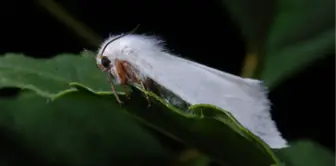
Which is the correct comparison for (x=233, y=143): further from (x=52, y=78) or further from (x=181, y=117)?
(x=52, y=78)

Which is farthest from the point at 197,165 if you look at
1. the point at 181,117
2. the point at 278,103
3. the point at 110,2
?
the point at 110,2

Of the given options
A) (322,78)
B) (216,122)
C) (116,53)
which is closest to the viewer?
(216,122)

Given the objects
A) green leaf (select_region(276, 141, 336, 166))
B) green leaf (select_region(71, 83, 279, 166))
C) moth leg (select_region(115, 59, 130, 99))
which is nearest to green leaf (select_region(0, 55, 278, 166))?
green leaf (select_region(71, 83, 279, 166))

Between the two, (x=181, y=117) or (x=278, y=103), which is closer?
(x=181, y=117)

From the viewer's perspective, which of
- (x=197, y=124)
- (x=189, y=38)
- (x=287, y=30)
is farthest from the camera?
(x=189, y=38)

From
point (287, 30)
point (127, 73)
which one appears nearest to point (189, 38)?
point (287, 30)

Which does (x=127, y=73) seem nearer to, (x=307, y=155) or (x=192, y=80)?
(x=192, y=80)
